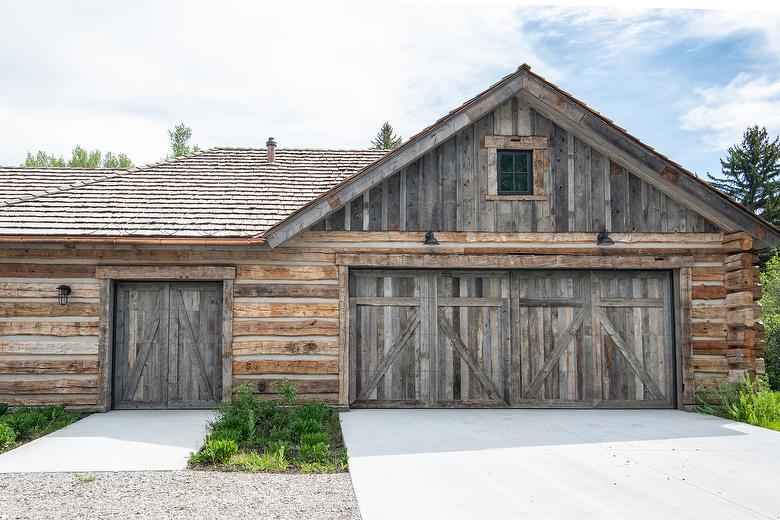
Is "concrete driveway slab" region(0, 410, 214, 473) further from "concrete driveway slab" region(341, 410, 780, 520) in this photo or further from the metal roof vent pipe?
the metal roof vent pipe

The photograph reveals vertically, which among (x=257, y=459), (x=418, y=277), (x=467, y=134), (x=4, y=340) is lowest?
(x=257, y=459)

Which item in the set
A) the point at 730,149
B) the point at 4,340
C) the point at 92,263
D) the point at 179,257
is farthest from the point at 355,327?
the point at 730,149

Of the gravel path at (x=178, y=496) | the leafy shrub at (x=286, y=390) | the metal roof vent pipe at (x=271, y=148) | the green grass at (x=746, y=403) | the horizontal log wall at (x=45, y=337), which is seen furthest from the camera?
the metal roof vent pipe at (x=271, y=148)

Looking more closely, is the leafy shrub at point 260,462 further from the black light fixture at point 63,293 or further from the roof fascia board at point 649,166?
the roof fascia board at point 649,166

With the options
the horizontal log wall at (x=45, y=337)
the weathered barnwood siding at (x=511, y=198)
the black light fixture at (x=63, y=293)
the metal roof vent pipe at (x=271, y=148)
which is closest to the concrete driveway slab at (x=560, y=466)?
the weathered barnwood siding at (x=511, y=198)

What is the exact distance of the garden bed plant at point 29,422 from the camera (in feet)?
23.0

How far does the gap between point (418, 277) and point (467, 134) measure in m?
2.50

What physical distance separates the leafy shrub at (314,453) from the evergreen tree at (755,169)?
1303 inches

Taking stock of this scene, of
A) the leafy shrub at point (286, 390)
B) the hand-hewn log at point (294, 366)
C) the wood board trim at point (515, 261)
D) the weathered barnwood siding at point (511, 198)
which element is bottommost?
the leafy shrub at point (286, 390)

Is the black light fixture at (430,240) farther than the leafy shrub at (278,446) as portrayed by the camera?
Yes

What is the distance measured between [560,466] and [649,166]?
5.51 meters

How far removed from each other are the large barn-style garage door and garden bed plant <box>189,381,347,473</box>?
1.40 meters

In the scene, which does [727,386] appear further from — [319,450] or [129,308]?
[129,308]

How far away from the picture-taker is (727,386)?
30.8ft
